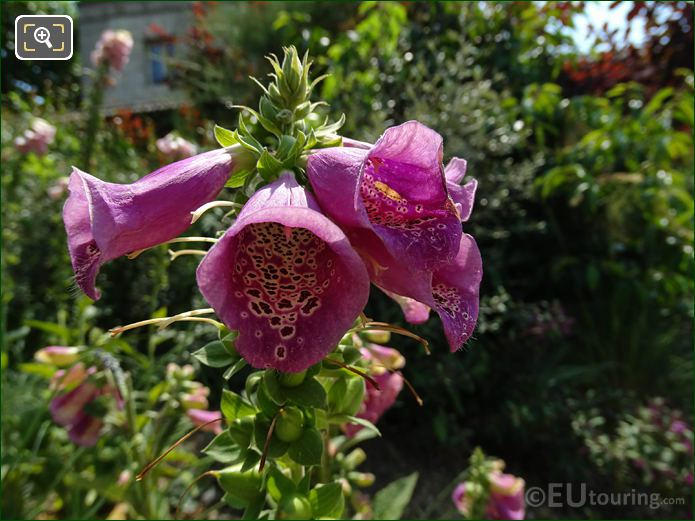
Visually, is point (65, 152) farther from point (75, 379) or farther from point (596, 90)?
point (596, 90)

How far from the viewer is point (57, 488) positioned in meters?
1.32

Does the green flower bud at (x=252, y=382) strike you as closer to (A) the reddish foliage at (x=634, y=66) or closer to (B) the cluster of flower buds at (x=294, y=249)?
(B) the cluster of flower buds at (x=294, y=249)

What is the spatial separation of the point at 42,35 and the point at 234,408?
1.73 ft

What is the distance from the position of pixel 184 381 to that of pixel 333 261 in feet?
2.23

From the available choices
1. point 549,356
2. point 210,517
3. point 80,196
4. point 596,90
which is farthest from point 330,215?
point 596,90

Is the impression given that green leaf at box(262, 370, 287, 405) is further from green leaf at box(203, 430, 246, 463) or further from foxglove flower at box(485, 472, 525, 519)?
foxglove flower at box(485, 472, 525, 519)

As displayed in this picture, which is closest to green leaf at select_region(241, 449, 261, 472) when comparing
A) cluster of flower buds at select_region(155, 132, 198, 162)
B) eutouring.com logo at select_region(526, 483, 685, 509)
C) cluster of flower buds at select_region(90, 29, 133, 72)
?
cluster of flower buds at select_region(155, 132, 198, 162)

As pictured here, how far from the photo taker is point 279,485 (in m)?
0.45

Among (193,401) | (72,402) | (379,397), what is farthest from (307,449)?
(72,402)

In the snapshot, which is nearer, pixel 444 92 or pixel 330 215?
pixel 330 215

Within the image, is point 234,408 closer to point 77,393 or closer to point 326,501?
point 326,501

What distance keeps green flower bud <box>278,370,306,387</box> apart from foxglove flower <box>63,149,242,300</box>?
0.15 meters

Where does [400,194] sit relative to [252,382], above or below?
above

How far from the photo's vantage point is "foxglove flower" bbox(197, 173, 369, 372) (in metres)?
0.32
